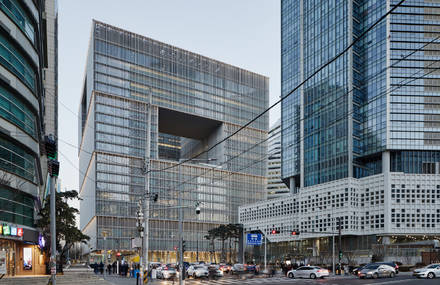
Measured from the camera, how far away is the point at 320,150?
11881 centimetres

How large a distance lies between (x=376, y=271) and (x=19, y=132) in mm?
36842

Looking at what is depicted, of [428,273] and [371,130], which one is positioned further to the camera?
[371,130]

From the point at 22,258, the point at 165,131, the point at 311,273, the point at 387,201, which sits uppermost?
the point at 165,131

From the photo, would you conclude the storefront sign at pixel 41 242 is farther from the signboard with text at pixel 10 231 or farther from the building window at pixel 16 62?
the building window at pixel 16 62

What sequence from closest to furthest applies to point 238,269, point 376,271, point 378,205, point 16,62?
point 16,62
point 376,271
point 238,269
point 378,205

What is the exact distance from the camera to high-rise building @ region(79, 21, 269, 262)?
5886 inches

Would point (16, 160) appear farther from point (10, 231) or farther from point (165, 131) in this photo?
point (165, 131)

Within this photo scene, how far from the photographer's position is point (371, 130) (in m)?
109

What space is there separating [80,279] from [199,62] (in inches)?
5363

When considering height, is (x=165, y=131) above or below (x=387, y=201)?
above

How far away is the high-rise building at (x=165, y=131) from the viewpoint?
149500 mm

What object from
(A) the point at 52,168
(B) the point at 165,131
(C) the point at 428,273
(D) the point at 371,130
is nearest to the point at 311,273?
(C) the point at 428,273

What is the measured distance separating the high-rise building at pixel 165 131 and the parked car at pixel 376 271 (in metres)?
91.0

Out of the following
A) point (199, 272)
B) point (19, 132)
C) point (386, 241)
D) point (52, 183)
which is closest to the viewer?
point (52, 183)
